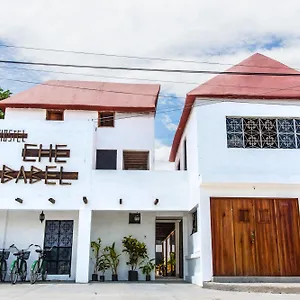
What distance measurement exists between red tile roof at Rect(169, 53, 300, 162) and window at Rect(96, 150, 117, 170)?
3394mm

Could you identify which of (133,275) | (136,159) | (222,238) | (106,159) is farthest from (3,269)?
(222,238)

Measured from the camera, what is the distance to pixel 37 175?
502 inches

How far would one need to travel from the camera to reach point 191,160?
1283 centimetres

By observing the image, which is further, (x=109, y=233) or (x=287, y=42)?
(x=109, y=233)

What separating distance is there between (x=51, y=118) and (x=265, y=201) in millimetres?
8566

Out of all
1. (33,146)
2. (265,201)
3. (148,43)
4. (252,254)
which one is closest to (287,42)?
(148,43)

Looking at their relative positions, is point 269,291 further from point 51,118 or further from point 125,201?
point 51,118

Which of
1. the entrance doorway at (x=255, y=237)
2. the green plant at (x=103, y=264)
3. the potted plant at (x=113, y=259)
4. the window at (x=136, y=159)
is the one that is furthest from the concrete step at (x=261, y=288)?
the window at (x=136, y=159)

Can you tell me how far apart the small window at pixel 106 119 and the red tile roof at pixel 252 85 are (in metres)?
3.37

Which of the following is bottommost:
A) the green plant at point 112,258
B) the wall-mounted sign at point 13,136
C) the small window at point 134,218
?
the green plant at point 112,258

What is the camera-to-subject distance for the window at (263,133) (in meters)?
11.6

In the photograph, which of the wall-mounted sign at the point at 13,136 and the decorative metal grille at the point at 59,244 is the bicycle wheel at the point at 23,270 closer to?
the decorative metal grille at the point at 59,244

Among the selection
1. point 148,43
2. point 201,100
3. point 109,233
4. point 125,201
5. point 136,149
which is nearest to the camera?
point 148,43

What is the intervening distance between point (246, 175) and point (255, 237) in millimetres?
1681
